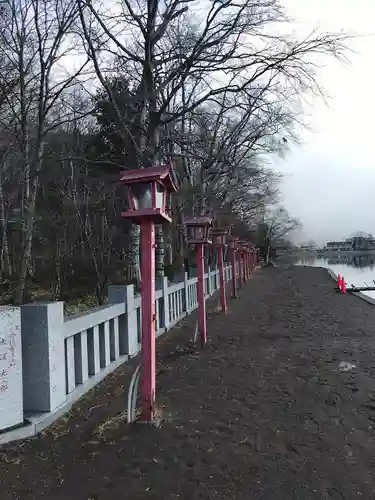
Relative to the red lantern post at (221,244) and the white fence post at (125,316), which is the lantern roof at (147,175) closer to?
the white fence post at (125,316)

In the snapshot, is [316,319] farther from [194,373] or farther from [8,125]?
[8,125]

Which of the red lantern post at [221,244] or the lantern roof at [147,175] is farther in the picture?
the red lantern post at [221,244]

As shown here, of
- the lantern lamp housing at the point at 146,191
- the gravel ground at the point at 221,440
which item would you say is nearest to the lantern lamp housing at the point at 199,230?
the gravel ground at the point at 221,440

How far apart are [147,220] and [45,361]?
5.35 feet

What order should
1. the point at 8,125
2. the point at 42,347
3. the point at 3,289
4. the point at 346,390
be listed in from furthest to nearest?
the point at 3,289, the point at 8,125, the point at 346,390, the point at 42,347

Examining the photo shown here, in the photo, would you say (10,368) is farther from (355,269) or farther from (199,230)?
(355,269)

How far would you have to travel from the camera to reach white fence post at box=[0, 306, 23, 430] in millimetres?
3832

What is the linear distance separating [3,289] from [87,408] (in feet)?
43.5

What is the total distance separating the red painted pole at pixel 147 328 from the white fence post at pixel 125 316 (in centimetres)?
234

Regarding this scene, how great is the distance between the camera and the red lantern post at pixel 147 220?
4.39m

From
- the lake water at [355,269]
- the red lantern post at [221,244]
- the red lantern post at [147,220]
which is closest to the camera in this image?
the red lantern post at [147,220]

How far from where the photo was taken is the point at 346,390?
545cm

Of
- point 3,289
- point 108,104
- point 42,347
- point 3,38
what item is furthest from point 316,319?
point 3,289

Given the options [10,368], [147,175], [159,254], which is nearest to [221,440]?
[10,368]
